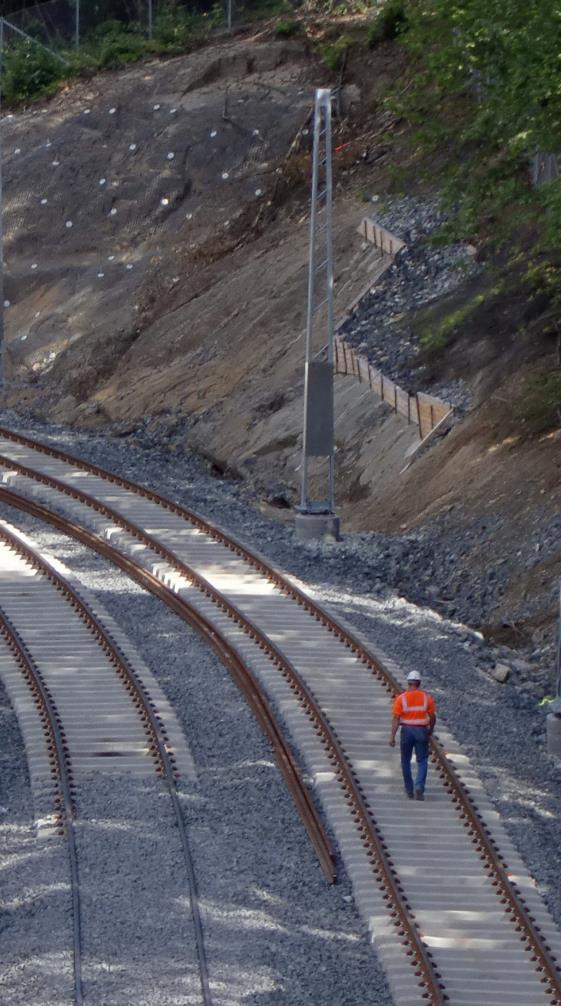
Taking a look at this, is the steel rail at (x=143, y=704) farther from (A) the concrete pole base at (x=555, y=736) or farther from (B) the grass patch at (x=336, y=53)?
(B) the grass patch at (x=336, y=53)

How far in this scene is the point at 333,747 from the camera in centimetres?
1734

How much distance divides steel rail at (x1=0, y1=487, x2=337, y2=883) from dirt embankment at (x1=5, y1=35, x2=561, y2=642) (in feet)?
14.5

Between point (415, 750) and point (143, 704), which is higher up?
point (415, 750)

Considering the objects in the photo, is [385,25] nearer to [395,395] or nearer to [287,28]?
[287,28]

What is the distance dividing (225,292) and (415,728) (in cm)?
2615

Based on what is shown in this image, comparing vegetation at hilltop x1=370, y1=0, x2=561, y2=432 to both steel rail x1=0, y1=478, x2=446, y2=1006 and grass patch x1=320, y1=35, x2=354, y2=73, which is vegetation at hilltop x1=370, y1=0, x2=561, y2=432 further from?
grass patch x1=320, y1=35, x2=354, y2=73

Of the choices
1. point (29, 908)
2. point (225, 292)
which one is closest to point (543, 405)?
point (225, 292)

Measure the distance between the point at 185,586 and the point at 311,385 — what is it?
18.2 ft

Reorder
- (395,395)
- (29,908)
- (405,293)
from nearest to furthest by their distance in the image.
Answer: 1. (29,908)
2. (395,395)
3. (405,293)

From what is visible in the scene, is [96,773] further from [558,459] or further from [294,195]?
[294,195]

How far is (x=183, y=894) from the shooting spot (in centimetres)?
1399

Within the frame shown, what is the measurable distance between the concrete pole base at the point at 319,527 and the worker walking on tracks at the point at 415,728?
1071cm

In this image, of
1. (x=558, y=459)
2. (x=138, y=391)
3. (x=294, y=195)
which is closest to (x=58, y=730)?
(x=558, y=459)

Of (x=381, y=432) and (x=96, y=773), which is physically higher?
(x=381, y=432)
